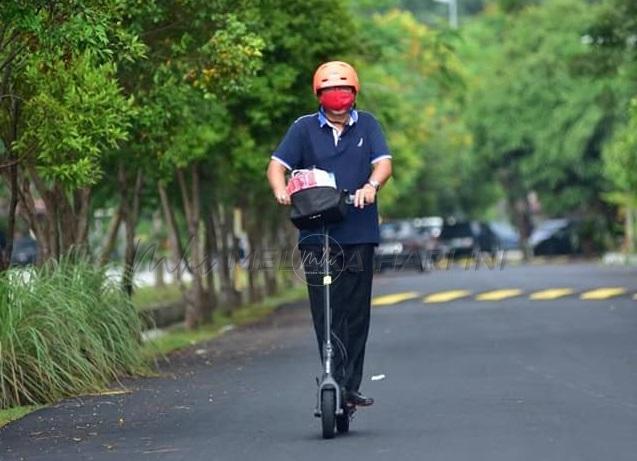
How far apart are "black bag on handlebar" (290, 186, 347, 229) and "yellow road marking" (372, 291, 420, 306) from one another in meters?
19.3

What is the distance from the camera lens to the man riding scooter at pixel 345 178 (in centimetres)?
1046

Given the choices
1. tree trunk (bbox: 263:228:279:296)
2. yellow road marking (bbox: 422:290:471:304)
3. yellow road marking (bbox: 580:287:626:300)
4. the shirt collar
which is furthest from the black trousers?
tree trunk (bbox: 263:228:279:296)

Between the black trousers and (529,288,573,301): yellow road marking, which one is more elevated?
the black trousers

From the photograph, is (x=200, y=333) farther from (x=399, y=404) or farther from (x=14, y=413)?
(x=399, y=404)

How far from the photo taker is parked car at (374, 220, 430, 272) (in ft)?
162

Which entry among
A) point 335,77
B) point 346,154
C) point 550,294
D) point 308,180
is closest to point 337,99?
point 335,77

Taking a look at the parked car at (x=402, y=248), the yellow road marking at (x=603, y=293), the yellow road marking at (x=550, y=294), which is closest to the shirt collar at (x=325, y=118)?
the yellow road marking at (x=603, y=293)

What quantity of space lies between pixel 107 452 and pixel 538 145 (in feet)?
169

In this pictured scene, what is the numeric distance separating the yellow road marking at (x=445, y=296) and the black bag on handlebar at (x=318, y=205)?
19448mm

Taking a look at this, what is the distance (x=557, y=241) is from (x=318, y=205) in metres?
54.3

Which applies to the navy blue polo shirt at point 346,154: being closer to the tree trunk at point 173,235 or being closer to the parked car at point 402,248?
the tree trunk at point 173,235

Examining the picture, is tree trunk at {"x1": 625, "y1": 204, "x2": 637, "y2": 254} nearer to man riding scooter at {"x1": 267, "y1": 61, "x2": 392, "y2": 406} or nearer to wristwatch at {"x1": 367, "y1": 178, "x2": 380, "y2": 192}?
man riding scooter at {"x1": 267, "y1": 61, "x2": 392, "y2": 406}

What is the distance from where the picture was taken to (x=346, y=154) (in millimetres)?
10562

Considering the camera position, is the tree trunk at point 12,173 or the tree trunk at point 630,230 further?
the tree trunk at point 630,230
